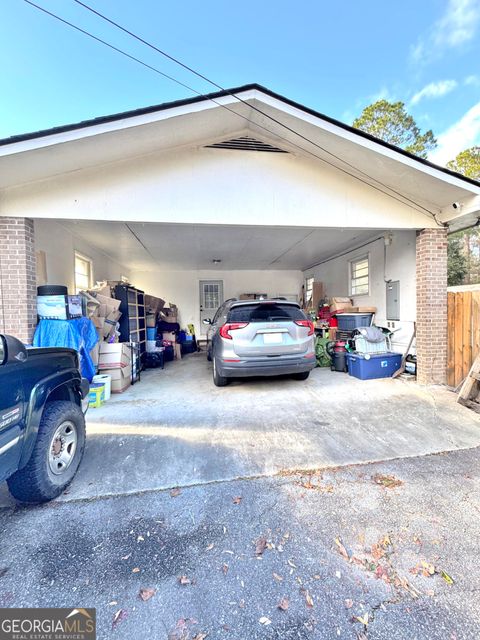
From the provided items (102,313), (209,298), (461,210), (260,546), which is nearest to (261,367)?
(260,546)

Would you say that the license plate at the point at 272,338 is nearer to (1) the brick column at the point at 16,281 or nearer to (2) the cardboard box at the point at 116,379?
(2) the cardboard box at the point at 116,379

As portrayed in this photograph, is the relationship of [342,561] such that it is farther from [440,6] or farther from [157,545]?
[440,6]

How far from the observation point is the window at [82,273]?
21.3 ft

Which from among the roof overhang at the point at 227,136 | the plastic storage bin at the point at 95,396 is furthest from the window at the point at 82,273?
the plastic storage bin at the point at 95,396

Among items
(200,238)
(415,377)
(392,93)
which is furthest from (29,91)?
(392,93)

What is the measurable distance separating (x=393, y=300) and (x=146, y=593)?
259 inches

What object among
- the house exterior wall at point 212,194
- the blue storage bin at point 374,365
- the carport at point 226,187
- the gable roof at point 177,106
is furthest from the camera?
the blue storage bin at point 374,365

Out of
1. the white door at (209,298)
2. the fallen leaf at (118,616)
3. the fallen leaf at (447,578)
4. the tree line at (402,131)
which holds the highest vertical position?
the tree line at (402,131)

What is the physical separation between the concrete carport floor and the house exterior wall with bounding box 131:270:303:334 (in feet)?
20.8

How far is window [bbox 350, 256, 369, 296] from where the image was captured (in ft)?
24.9

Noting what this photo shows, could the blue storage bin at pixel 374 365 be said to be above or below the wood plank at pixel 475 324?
below

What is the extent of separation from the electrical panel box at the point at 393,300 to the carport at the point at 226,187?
15 centimetres

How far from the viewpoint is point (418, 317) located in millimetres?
Answer: 5305

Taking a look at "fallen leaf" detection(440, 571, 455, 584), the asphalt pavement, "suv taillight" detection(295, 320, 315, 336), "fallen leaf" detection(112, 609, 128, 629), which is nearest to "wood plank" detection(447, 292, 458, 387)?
"suv taillight" detection(295, 320, 315, 336)
